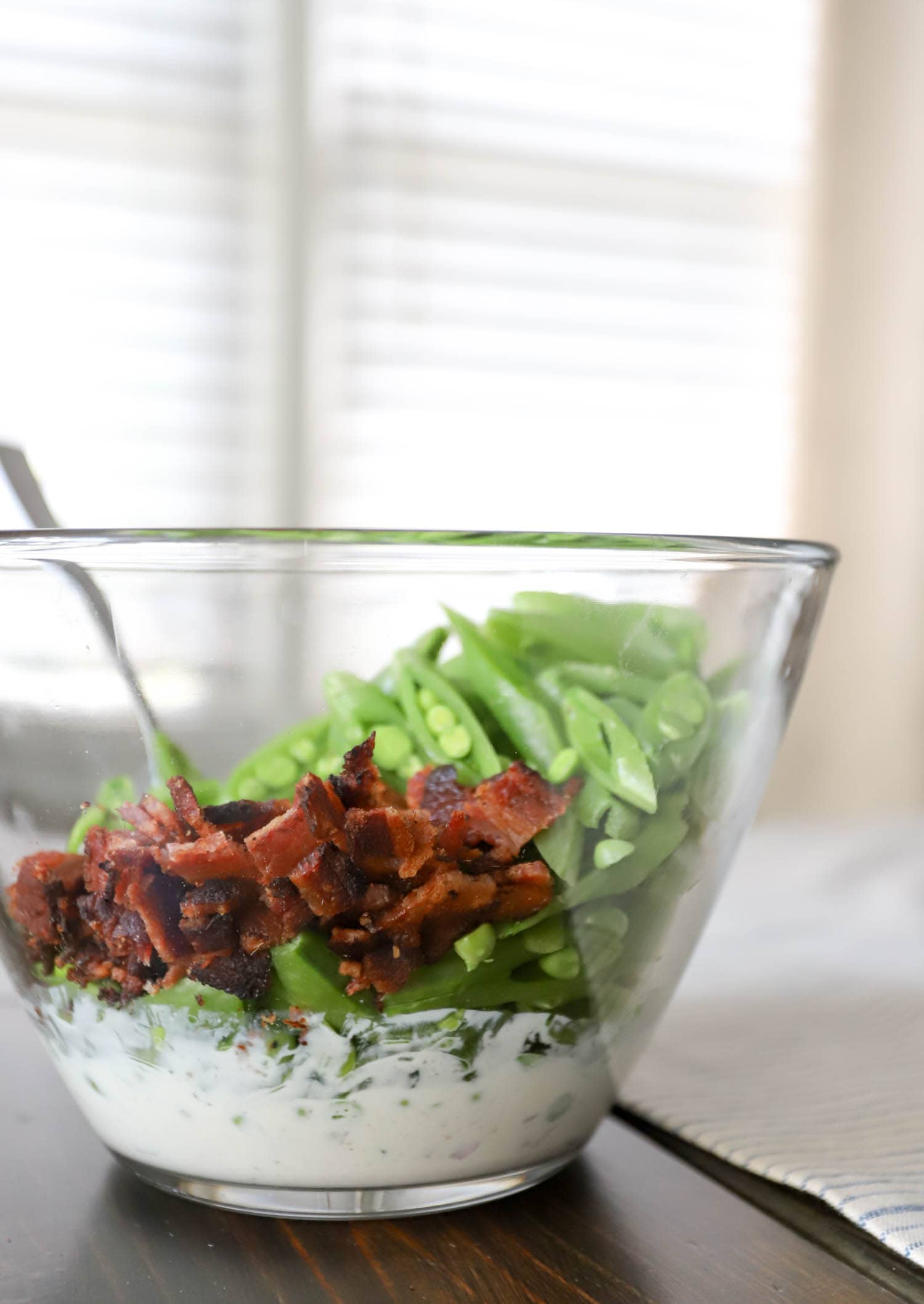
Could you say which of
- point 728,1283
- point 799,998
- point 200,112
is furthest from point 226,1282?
point 200,112

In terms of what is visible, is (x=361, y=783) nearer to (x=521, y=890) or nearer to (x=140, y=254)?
(x=521, y=890)

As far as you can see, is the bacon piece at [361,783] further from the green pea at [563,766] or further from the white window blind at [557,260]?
the white window blind at [557,260]

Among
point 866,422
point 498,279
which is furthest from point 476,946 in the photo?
point 866,422

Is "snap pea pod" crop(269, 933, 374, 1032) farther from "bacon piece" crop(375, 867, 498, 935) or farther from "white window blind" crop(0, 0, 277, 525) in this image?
"white window blind" crop(0, 0, 277, 525)

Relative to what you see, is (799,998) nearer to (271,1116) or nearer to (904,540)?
(271,1116)

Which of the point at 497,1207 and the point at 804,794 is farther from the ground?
the point at 497,1207
